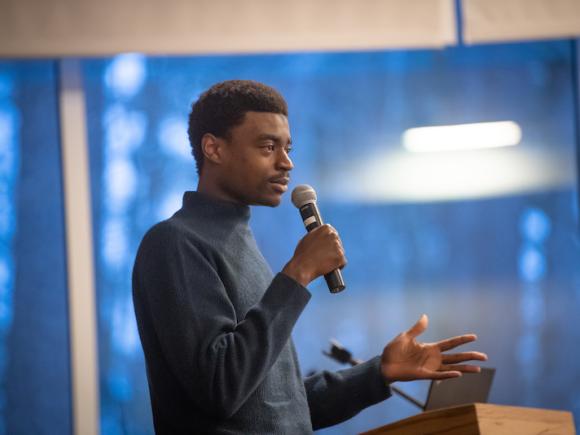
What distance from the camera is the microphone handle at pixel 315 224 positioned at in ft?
4.39

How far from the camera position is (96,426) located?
10.3 ft

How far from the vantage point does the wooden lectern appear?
1.20 meters

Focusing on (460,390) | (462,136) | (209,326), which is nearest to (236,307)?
(209,326)

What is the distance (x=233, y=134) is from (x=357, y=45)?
1.85 meters

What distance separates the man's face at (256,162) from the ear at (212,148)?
0.5 inches

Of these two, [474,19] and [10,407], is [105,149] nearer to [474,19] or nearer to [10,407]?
[10,407]

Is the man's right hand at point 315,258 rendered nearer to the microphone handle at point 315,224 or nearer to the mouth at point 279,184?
the microphone handle at point 315,224

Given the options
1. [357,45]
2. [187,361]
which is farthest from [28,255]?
[187,361]

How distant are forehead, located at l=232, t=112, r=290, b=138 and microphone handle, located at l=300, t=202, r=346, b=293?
157mm

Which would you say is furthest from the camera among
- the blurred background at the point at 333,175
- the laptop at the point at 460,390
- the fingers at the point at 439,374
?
the blurred background at the point at 333,175

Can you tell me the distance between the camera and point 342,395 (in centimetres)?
160

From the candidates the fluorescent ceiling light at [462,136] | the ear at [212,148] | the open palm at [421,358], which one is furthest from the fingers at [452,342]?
the fluorescent ceiling light at [462,136]

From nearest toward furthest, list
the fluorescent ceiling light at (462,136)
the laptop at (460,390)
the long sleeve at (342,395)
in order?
1. the long sleeve at (342,395)
2. the laptop at (460,390)
3. the fluorescent ceiling light at (462,136)

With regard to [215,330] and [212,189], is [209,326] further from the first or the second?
[212,189]
